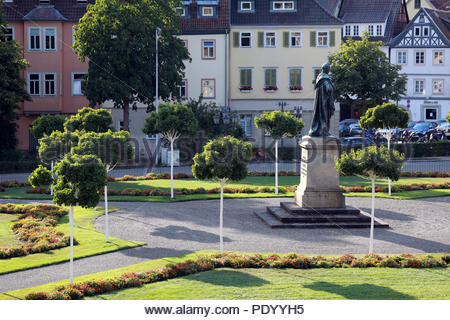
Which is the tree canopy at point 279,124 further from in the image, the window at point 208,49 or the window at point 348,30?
the window at point 348,30

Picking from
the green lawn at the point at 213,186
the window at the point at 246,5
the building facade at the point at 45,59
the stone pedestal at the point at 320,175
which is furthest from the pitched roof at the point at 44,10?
the stone pedestal at the point at 320,175

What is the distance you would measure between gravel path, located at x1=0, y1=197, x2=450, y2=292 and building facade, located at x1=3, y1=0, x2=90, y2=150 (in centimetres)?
2560

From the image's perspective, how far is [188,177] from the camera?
3575cm

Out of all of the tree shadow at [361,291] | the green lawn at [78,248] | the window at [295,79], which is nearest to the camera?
the tree shadow at [361,291]

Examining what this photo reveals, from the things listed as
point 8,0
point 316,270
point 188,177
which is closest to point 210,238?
point 316,270

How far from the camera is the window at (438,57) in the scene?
69.7 meters

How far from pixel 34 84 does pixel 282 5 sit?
68.3 feet

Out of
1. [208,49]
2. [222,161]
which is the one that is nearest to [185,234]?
[222,161]

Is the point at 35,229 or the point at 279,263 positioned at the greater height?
the point at 35,229

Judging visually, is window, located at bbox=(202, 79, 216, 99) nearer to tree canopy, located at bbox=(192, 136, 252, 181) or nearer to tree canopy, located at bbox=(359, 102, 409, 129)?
tree canopy, located at bbox=(359, 102, 409, 129)

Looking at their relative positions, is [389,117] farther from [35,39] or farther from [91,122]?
[35,39]

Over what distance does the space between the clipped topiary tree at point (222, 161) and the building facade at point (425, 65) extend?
5642 centimetres

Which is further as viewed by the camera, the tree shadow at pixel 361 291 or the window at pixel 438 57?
the window at pixel 438 57

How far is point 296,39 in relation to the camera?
5247 centimetres
